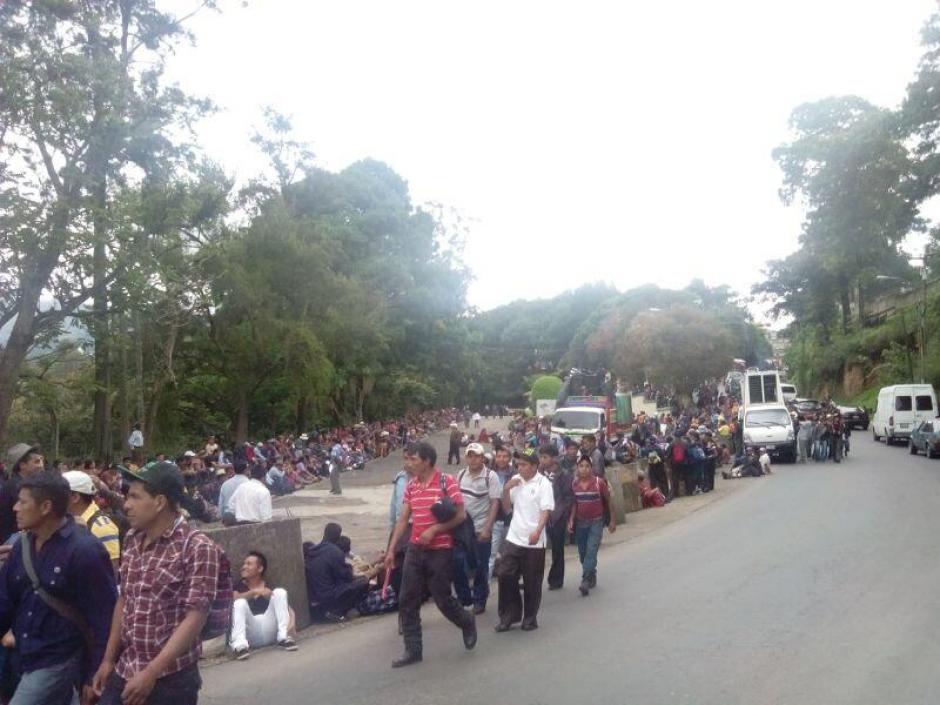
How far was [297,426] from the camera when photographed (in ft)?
141

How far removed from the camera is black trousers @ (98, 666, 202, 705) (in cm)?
372

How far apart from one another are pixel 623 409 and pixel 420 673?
41129 mm

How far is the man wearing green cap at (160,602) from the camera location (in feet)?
12.2

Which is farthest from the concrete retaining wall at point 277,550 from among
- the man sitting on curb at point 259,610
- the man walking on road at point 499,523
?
the man walking on road at point 499,523

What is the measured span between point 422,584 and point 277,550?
2.25m

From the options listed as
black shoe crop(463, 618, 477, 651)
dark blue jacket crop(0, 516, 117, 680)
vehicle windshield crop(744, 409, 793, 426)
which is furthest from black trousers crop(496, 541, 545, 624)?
vehicle windshield crop(744, 409, 793, 426)

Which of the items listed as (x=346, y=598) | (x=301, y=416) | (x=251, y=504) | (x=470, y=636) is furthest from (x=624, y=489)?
(x=301, y=416)

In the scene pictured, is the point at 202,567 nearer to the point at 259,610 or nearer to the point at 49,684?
the point at 49,684

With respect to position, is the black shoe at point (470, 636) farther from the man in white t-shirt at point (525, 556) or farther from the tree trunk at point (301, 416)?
the tree trunk at point (301, 416)

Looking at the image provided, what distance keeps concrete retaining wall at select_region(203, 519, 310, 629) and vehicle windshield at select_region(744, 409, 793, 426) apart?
75.5ft

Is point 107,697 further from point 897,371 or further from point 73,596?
point 897,371

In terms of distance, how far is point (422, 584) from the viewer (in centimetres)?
708

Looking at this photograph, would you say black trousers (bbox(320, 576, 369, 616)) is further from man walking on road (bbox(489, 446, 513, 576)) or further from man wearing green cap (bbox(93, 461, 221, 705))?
man wearing green cap (bbox(93, 461, 221, 705))

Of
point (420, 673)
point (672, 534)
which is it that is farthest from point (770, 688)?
point (672, 534)
